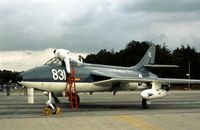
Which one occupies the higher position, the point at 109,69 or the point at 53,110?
the point at 109,69

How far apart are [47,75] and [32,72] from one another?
904mm

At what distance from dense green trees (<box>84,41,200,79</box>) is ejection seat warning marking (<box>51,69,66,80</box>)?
7654 cm

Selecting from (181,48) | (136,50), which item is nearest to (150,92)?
(136,50)

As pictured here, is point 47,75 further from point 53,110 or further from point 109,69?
point 109,69

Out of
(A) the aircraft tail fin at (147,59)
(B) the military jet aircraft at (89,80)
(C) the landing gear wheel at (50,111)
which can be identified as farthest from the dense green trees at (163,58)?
(C) the landing gear wheel at (50,111)

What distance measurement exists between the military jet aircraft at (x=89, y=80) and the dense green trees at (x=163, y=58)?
7317 centimetres

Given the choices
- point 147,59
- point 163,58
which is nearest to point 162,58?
point 163,58

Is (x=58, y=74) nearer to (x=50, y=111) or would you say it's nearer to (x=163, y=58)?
(x=50, y=111)

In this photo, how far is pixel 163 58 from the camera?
104938 millimetres

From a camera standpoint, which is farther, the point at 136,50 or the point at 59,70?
the point at 136,50

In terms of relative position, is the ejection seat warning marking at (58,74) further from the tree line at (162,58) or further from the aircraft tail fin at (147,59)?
the tree line at (162,58)

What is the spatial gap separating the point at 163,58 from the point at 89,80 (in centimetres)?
8516

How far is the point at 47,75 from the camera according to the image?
19.4 metres

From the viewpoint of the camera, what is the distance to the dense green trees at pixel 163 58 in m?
102
